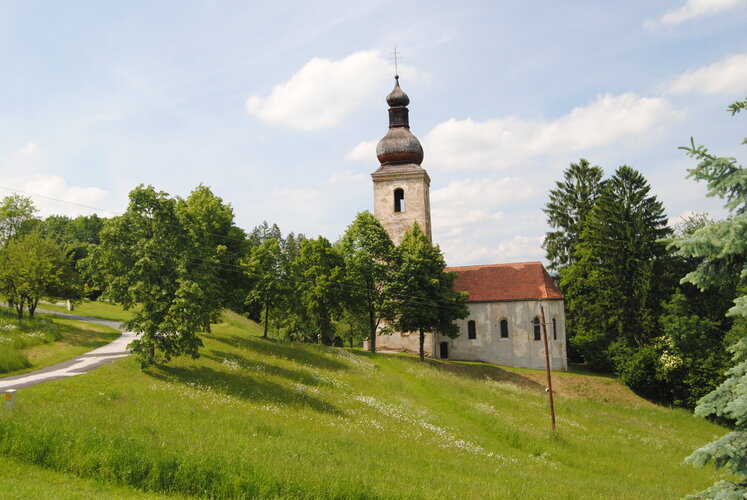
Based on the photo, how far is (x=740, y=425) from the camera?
8.88 m

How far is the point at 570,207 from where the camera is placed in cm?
6112

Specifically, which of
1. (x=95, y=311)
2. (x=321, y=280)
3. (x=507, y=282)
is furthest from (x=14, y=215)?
(x=507, y=282)

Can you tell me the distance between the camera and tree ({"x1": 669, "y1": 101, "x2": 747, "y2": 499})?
837 cm

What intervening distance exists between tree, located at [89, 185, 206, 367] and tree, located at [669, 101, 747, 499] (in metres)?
21.1

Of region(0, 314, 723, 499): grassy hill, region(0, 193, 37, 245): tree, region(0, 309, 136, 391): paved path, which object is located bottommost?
region(0, 314, 723, 499): grassy hill

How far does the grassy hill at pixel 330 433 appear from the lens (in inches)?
555

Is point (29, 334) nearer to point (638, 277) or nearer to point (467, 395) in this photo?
point (467, 395)

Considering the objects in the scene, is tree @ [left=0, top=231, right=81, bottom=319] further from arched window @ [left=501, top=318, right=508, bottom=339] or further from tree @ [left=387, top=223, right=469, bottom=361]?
arched window @ [left=501, top=318, right=508, bottom=339]

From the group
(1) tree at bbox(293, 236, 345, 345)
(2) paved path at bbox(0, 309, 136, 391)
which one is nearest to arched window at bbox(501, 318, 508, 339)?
(1) tree at bbox(293, 236, 345, 345)

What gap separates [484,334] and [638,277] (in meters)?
14.4

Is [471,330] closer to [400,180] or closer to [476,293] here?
[476,293]

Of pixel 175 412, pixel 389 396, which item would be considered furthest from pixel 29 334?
pixel 389 396

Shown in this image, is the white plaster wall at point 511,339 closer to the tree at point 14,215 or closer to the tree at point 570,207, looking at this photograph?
the tree at point 570,207

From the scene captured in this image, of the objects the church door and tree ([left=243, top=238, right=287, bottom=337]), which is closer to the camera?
tree ([left=243, top=238, right=287, bottom=337])
